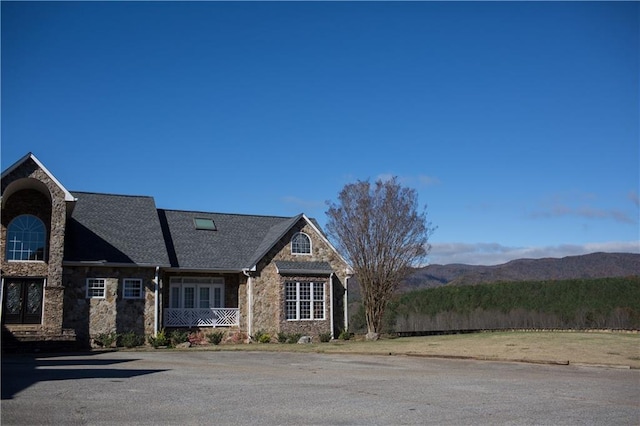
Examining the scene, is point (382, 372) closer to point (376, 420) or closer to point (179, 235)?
point (376, 420)

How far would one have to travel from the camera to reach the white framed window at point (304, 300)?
32375mm

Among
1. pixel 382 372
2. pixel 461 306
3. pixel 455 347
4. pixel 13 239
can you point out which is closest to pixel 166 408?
pixel 382 372

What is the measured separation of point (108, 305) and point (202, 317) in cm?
476

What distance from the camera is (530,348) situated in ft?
71.9

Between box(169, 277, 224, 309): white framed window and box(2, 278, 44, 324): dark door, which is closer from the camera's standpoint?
box(2, 278, 44, 324): dark door

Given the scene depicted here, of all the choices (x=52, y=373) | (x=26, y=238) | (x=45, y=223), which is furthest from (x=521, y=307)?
(x=52, y=373)

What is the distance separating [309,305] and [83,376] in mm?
19348

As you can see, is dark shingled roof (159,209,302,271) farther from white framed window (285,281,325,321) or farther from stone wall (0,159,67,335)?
stone wall (0,159,67,335)

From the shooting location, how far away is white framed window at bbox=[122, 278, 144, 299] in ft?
95.7

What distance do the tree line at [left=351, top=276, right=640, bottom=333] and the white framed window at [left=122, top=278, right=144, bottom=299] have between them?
43.1 feet

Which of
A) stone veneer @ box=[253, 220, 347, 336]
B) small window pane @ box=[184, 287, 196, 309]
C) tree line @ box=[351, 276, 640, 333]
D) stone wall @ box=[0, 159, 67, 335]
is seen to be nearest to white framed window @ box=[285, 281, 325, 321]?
stone veneer @ box=[253, 220, 347, 336]

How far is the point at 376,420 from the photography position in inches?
351

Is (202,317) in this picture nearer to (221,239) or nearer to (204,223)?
(221,239)

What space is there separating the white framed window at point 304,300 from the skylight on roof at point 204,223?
6.10 meters
